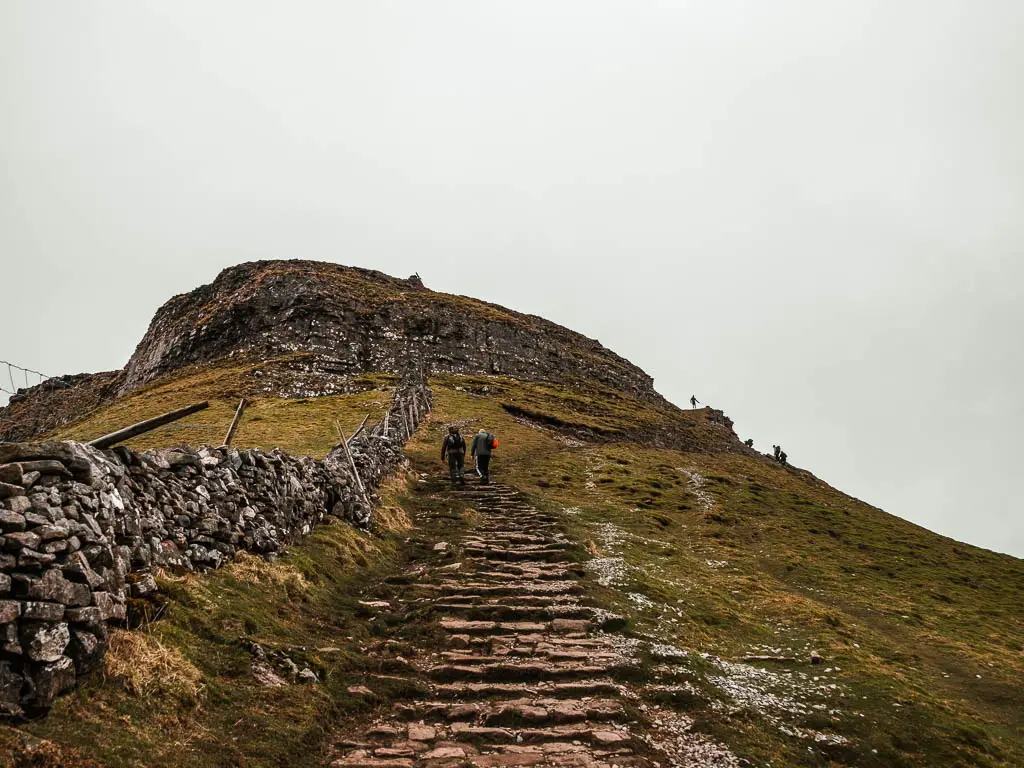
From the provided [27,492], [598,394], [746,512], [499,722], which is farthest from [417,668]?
[598,394]

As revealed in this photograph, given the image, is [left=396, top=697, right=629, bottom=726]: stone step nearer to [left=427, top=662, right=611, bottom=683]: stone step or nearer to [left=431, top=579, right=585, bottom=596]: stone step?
[left=427, top=662, right=611, bottom=683]: stone step

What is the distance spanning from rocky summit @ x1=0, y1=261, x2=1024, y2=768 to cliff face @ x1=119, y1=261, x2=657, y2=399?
3846 centimetres

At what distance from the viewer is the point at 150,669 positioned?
22.4ft

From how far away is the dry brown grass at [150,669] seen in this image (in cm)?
655

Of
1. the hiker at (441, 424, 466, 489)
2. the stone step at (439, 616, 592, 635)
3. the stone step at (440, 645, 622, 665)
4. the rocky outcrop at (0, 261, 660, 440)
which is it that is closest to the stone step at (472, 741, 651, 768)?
the stone step at (440, 645, 622, 665)

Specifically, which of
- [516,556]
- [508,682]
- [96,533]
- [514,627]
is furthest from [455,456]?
[96,533]

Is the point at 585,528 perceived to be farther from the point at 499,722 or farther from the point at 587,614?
the point at 499,722

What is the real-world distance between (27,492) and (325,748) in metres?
4.75

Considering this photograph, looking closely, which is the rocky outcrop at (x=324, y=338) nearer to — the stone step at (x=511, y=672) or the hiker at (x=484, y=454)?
the hiker at (x=484, y=454)

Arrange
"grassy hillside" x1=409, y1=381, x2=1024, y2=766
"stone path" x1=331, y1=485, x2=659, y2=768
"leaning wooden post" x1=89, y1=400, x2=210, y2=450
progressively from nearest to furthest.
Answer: "stone path" x1=331, y1=485, x2=659, y2=768, "leaning wooden post" x1=89, y1=400, x2=210, y2=450, "grassy hillside" x1=409, y1=381, x2=1024, y2=766

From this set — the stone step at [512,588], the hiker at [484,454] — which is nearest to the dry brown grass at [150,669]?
the stone step at [512,588]

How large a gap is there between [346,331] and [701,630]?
202ft

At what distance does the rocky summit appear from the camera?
6.43 metres

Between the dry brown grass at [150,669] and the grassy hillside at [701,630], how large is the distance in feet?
0.11
